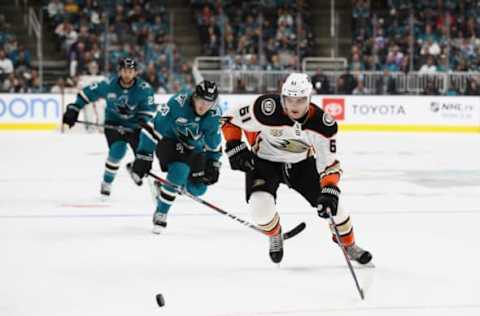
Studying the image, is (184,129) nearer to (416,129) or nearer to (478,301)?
(478,301)

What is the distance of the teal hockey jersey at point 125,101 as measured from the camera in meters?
7.40

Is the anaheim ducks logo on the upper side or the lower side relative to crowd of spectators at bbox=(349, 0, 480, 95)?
lower

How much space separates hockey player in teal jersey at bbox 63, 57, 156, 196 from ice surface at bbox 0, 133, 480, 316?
1.62 feet

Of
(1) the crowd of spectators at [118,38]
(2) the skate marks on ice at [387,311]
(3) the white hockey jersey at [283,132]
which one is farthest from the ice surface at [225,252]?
(1) the crowd of spectators at [118,38]

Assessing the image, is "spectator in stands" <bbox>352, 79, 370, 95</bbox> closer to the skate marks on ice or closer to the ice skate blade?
the ice skate blade

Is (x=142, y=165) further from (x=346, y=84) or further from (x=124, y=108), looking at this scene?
(x=346, y=84)

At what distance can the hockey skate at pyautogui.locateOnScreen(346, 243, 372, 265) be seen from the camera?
4.63 metres

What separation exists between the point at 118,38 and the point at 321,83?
14.0ft

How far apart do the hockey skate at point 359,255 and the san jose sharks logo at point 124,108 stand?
10.6ft

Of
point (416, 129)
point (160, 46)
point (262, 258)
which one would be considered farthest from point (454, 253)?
point (160, 46)

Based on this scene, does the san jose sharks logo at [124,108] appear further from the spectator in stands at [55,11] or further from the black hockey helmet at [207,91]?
the spectator in stands at [55,11]

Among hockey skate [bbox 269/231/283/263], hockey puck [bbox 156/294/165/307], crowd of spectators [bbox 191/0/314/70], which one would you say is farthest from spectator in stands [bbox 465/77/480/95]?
hockey puck [bbox 156/294/165/307]

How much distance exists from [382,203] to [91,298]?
3.90 meters

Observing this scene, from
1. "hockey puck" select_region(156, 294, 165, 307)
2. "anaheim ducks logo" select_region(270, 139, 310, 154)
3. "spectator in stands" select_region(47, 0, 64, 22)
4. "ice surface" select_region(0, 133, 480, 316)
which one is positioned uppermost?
"spectator in stands" select_region(47, 0, 64, 22)
